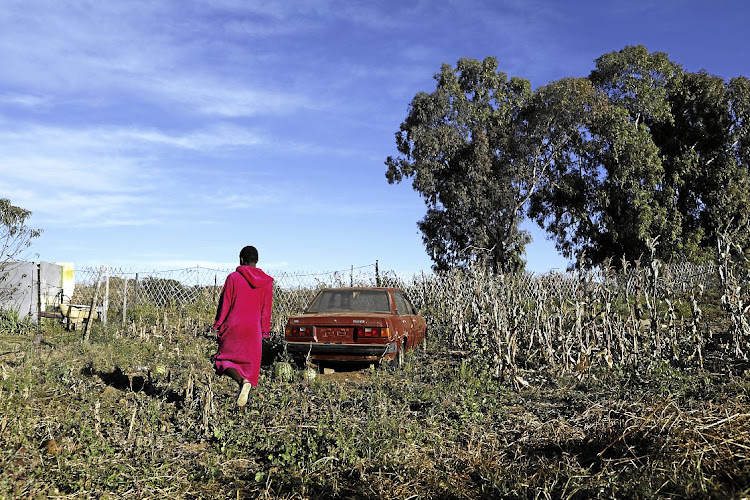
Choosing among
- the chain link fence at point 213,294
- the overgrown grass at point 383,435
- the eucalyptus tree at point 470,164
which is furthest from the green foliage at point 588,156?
the overgrown grass at point 383,435

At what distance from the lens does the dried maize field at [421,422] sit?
4090 millimetres

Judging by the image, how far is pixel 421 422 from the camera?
599cm

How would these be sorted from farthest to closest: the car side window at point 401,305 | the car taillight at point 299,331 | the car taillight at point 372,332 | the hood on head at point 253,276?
the car side window at point 401,305
the car taillight at point 299,331
the car taillight at point 372,332
the hood on head at point 253,276

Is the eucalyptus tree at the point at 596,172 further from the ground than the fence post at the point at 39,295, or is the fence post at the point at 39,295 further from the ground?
the eucalyptus tree at the point at 596,172

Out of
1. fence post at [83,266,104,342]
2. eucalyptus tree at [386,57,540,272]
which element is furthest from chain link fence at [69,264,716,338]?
eucalyptus tree at [386,57,540,272]

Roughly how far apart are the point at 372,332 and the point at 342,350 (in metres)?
0.57

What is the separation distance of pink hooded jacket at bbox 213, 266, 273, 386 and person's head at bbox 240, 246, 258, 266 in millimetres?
86

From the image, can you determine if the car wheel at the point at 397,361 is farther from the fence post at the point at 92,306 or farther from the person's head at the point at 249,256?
the fence post at the point at 92,306

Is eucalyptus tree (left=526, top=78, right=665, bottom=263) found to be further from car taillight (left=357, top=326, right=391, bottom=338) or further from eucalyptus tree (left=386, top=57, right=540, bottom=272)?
car taillight (left=357, top=326, right=391, bottom=338)

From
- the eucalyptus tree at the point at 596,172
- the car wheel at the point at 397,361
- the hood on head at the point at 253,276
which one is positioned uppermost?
the eucalyptus tree at the point at 596,172

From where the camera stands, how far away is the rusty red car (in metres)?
8.83

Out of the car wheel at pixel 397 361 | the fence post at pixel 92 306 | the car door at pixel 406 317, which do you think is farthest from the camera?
the fence post at pixel 92 306

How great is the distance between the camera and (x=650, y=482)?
11.5 feet

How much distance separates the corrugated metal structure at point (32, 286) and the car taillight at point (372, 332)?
9608 millimetres
